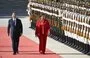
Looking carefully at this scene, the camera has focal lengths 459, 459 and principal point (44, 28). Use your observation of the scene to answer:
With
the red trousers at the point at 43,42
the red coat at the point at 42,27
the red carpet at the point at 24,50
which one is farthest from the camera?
the red trousers at the point at 43,42

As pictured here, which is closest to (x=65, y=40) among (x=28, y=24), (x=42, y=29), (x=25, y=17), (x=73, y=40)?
(x=73, y=40)

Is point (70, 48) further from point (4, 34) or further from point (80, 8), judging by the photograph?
point (4, 34)

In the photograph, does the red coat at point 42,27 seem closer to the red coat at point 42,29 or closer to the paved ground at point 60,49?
the red coat at point 42,29

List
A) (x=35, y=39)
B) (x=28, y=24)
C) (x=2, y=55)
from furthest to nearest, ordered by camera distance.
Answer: (x=28, y=24) → (x=35, y=39) → (x=2, y=55)

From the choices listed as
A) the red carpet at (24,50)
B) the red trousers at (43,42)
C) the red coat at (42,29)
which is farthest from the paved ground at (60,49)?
the red coat at (42,29)

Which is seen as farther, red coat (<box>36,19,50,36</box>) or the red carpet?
red coat (<box>36,19,50,36</box>)

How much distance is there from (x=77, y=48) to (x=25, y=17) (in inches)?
561

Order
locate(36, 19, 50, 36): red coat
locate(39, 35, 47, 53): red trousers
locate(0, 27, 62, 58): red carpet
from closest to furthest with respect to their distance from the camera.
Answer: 1. locate(0, 27, 62, 58): red carpet
2. locate(36, 19, 50, 36): red coat
3. locate(39, 35, 47, 53): red trousers

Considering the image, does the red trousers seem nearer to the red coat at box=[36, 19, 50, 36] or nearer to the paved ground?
the red coat at box=[36, 19, 50, 36]

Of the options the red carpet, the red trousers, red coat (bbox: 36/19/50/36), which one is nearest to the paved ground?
the red carpet

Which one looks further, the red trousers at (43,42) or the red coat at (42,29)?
the red trousers at (43,42)

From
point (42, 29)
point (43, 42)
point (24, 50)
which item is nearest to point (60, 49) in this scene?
point (43, 42)

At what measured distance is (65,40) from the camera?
22719mm

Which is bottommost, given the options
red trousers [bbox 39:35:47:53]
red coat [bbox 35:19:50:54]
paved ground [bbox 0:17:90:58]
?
paved ground [bbox 0:17:90:58]
